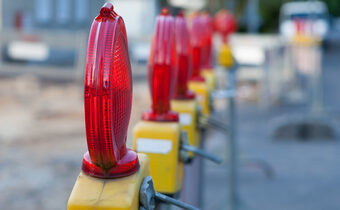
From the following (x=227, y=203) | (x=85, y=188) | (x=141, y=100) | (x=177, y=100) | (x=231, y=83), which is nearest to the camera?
(x=85, y=188)

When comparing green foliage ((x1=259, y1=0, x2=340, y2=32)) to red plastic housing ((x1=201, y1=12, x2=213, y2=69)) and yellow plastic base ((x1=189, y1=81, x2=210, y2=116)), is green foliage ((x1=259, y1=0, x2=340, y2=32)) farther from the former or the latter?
yellow plastic base ((x1=189, y1=81, x2=210, y2=116))

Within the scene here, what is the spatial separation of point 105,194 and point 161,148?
20.7 inches

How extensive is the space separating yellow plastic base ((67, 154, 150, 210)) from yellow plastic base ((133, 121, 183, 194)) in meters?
0.44

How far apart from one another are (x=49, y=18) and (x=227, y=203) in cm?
1222

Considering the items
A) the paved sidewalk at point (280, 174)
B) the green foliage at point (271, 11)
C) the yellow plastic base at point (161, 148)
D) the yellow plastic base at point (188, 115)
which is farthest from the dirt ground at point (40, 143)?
the green foliage at point (271, 11)

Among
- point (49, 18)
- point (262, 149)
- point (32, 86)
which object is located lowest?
point (262, 149)

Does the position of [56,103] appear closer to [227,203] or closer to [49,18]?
[227,203]

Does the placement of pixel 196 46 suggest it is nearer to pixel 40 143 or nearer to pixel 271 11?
pixel 40 143

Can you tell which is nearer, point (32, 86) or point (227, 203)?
point (227, 203)

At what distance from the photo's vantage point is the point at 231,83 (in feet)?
11.0

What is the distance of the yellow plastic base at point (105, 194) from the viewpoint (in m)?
1.12

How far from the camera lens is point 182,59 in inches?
88.6

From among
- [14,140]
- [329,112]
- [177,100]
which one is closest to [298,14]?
[329,112]

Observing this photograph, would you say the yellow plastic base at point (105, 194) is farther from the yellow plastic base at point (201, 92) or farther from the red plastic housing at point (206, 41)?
the red plastic housing at point (206, 41)
